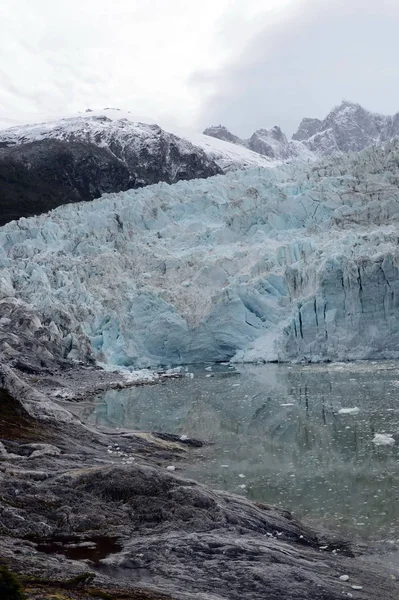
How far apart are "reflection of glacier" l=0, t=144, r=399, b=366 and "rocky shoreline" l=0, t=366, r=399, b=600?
1844cm

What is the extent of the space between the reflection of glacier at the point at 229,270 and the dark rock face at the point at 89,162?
47011 mm

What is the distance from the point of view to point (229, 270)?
1242 inches

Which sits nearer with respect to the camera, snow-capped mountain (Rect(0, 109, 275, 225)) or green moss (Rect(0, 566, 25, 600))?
green moss (Rect(0, 566, 25, 600))

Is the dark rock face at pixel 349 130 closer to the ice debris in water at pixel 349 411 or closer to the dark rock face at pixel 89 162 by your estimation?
the dark rock face at pixel 89 162

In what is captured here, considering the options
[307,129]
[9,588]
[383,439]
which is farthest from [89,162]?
[9,588]

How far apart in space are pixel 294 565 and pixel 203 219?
104ft

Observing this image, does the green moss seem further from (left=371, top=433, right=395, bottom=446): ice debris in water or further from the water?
(left=371, top=433, right=395, bottom=446): ice debris in water

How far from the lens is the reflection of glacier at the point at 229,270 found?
88.5 feet

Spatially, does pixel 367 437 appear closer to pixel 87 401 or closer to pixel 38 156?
pixel 87 401

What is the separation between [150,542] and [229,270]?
24.9 meters

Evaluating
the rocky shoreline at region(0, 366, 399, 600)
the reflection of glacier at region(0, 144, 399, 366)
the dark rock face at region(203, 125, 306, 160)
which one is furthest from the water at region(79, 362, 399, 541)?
the dark rock face at region(203, 125, 306, 160)

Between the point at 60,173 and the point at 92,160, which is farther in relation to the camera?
the point at 60,173

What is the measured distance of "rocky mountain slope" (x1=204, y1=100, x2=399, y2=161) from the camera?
119062 mm

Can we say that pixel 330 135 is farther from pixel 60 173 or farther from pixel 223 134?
pixel 60 173
